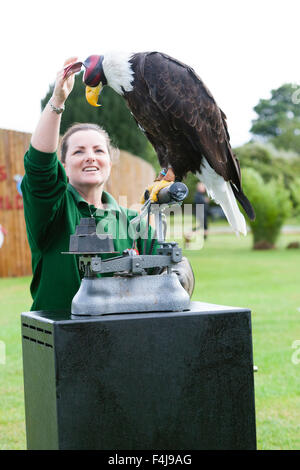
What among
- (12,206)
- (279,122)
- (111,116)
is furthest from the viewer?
(279,122)

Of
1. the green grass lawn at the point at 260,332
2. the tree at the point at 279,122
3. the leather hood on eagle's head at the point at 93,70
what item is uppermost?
the tree at the point at 279,122

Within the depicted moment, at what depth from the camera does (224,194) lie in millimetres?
2469

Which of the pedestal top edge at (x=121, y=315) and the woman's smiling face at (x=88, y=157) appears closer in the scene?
the pedestal top edge at (x=121, y=315)

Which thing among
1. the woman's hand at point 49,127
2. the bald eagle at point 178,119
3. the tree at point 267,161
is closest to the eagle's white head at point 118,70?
the bald eagle at point 178,119

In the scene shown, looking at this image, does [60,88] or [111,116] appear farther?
[111,116]

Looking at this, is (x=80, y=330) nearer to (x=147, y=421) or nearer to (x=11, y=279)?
(x=147, y=421)

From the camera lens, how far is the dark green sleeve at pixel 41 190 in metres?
1.95

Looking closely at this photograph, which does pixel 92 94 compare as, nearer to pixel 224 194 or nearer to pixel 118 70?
pixel 118 70

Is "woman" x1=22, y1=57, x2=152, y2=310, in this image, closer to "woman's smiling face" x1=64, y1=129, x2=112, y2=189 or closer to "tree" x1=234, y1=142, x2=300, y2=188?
"woman's smiling face" x1=64, y1=129, x2=112, y2=189

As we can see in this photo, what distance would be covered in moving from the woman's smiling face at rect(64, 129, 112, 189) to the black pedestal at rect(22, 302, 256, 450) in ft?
2.27

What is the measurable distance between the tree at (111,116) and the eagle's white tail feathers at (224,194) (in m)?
12.5

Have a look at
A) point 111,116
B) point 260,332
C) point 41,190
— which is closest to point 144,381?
point 41,190

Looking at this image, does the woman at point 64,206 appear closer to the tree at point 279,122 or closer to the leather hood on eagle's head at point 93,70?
the leather hood on eagle's head at point 93,70

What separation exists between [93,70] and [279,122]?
36.6 meters
